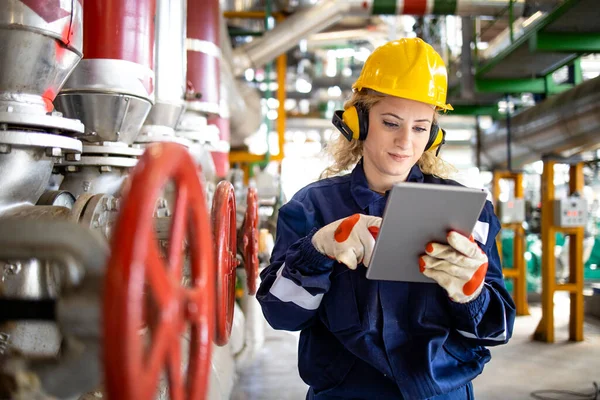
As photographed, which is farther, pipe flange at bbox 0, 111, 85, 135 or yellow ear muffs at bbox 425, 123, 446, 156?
yellow ear muffs at bbox 425, 123, 446, 156

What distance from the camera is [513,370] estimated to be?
366 centimetres

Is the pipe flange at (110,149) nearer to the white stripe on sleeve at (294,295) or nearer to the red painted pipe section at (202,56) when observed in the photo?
the white stripe on sleeve at (294,295)

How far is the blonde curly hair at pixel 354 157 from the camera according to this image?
1.32m

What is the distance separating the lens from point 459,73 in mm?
4758

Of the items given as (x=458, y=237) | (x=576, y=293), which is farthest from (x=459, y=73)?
(x=458, y=237)

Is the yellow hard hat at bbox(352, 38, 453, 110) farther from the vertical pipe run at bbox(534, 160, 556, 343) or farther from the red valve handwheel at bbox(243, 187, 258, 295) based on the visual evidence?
the vertical pipe run at bbox(534, 160, 556, 343)

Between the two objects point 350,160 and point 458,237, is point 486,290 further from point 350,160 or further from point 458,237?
point 350,160

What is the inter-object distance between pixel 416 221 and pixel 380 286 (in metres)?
0.25

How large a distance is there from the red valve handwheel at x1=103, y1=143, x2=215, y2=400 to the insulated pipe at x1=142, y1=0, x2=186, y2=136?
4.47 ft

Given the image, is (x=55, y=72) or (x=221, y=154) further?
(x=221, y=154)

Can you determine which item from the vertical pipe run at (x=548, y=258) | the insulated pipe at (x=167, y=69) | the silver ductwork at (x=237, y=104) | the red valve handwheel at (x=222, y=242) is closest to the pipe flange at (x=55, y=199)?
the red valve handwheel at (x=222, y=242)

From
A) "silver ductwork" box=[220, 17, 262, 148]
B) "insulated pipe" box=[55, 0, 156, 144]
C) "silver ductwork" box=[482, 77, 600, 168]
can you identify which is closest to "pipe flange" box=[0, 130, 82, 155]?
"insulated pipe" box=[55, 0, 156, 144]

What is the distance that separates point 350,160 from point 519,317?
4.59 metres

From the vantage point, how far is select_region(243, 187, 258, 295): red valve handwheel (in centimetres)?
163
